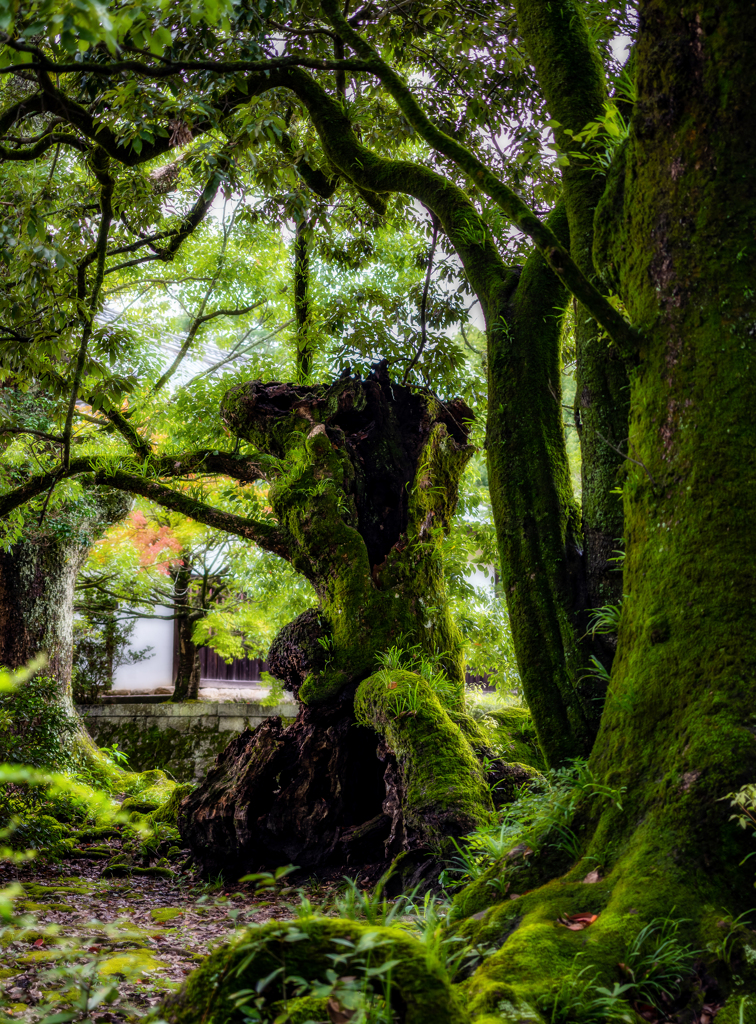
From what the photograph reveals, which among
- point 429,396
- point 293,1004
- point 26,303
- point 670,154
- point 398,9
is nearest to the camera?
point 293,1004

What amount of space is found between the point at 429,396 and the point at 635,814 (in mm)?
4314

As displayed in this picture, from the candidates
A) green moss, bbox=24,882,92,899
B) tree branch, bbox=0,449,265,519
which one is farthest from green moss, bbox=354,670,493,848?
tree branch, bbox=0,449,265,519

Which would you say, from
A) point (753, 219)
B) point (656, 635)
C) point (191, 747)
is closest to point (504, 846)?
point (656, 635)

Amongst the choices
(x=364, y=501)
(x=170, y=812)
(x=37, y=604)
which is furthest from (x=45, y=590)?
(x=364, y=501)

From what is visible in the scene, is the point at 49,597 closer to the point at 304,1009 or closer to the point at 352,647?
the point at 352,647

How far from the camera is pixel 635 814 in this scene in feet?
7.59

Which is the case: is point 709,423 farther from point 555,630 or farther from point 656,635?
point 555,630

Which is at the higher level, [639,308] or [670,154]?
[670,154]

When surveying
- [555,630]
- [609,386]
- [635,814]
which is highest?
[609,386]

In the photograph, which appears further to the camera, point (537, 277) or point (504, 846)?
point (537, 277)

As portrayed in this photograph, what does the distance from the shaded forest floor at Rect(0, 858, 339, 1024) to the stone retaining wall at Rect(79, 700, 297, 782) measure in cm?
476

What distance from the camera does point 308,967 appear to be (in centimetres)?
161

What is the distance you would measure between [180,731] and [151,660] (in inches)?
98.2

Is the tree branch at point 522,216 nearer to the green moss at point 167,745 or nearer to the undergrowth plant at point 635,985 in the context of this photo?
the undergrowth plant at point 635,985
